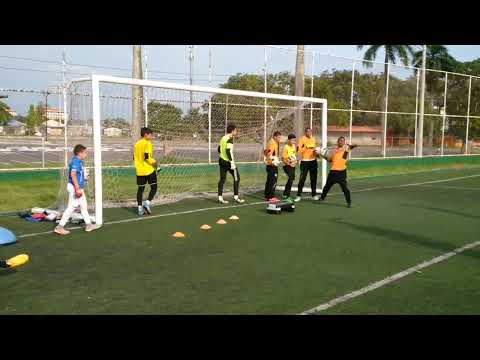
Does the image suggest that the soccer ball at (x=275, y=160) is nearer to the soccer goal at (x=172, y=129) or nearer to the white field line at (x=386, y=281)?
the soccer goal at (x=172, y=129)

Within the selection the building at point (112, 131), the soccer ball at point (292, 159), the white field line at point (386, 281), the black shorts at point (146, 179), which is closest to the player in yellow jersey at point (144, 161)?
the black shorts at point (146, 179)

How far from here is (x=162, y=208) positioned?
1187 centimetres

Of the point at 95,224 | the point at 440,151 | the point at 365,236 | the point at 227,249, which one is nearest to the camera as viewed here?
the point at 227,249

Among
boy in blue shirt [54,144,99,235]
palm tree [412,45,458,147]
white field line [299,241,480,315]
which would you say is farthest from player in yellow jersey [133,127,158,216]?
palm tree [412,45,458,147]

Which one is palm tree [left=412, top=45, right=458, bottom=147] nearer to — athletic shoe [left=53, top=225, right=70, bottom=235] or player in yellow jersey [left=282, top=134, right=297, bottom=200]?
player in yellow jersey [left=282, top=134, right=297, bottom=200]

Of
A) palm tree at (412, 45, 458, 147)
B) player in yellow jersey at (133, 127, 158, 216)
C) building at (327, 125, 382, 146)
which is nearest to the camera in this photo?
player in yellow jersey at (133, 127, 158, 216)

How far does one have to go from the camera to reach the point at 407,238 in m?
8.52

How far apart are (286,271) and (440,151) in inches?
1099

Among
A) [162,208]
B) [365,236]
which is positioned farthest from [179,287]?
[162,208]

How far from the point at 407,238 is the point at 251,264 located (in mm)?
3251

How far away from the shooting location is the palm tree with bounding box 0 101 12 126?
15073 mm

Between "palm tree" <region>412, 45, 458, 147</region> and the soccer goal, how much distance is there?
19.4 meters
